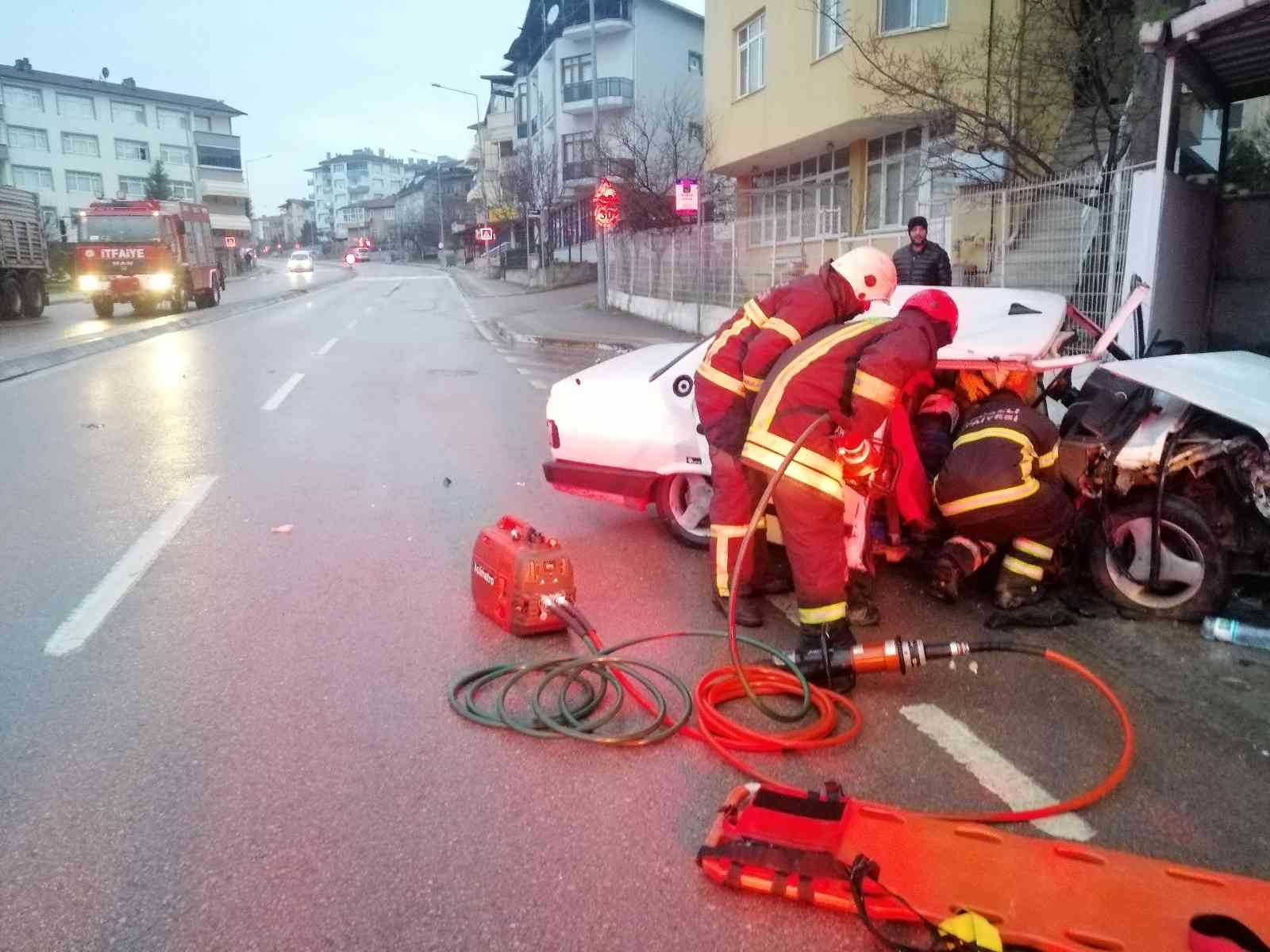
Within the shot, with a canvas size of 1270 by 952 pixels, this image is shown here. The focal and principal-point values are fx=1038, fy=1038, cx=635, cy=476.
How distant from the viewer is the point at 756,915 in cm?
265

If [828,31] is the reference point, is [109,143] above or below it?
above

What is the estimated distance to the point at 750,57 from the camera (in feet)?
76.9

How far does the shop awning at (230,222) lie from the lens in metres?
88.1

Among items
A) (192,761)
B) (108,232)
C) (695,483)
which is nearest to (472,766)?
(192,761)

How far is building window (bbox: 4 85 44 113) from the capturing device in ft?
242

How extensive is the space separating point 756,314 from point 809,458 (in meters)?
0.92

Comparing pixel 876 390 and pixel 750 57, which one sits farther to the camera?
pixel 750 57

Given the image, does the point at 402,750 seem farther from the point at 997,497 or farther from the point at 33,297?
the point at 33,297

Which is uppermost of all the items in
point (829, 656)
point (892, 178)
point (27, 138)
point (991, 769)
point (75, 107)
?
point (75, 107)

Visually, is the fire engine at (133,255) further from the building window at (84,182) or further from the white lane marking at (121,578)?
the building window at (84,182)

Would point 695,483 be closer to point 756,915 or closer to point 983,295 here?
point 983,295

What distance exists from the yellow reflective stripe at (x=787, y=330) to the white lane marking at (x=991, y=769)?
5.23 feet

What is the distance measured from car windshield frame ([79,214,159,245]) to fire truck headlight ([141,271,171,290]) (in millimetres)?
830

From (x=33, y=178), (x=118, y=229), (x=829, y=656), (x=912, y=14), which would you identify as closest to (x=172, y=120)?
(x=33, y=178)
